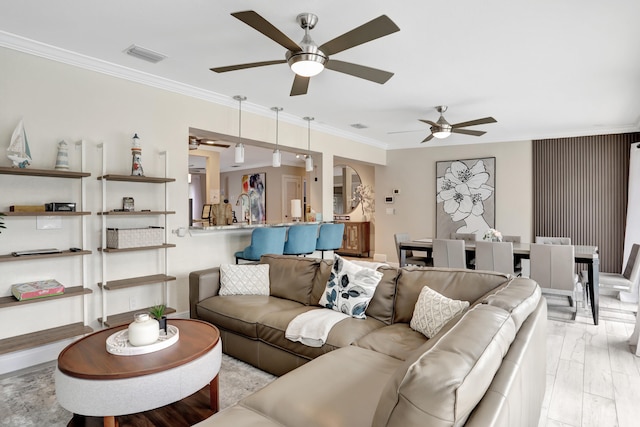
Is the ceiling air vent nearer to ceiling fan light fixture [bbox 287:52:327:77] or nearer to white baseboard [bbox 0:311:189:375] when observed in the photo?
ceiling fan light fixture [bbox 287:52:327:77]

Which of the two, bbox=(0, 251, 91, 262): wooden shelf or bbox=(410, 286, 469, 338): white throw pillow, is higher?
bbox=(0, 251, 91, 262): wooden shelf

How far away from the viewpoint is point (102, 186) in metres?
3.32

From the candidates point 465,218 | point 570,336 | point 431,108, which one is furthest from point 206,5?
point 465,218

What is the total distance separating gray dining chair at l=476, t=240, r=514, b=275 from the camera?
427 cm

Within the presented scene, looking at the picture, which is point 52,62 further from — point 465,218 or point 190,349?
point 465,218

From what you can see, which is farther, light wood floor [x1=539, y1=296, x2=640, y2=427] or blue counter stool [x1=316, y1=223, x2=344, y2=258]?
blue counter stool [x1=316, y1=223, x2=344, y2=258]

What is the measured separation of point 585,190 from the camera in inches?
243

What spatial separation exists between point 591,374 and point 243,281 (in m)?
2.91

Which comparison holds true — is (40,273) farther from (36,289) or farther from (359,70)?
(359,70)

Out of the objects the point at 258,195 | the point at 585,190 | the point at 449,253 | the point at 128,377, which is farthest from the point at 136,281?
the point at 258,195

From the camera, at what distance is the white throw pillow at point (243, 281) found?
3.33m

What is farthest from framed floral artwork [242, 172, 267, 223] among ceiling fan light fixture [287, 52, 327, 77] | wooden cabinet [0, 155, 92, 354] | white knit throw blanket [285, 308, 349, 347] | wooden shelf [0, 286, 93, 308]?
white knit throw blanket [285, 308, 349, 347]

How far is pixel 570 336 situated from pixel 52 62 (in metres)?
5.44

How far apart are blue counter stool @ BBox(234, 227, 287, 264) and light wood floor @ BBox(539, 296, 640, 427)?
9.65ft
